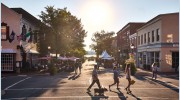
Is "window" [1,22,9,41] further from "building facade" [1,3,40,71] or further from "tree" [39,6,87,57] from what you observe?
"tree" [39,6,87,57]

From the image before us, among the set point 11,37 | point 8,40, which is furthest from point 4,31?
point 11,37

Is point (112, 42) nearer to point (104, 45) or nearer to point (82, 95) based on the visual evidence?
point (104, 45)

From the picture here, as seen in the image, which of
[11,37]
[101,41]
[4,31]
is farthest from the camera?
[101,41]

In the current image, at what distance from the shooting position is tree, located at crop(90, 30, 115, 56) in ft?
336

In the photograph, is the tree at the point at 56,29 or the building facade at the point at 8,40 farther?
the tree at the point at 56,29

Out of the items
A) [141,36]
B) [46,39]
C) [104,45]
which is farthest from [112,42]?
[46,39]

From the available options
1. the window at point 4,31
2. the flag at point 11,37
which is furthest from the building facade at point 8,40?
the flag at point 11,37

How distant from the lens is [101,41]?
10438 centimetres

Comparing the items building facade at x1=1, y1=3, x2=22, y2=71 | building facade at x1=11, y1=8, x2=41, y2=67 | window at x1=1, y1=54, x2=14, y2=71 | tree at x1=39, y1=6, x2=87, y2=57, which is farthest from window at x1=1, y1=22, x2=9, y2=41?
tree at x1=39, y1=6, x2=87, y2=57

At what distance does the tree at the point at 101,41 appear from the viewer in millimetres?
102375

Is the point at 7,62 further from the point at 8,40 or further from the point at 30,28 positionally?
the point at 30,28

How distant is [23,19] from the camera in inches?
1604

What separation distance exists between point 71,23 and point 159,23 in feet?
51.4

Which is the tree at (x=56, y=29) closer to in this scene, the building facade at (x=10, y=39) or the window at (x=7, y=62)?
the building facade at (x=10, y=39)
